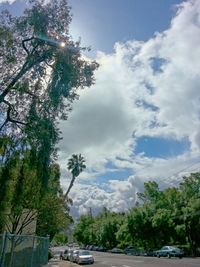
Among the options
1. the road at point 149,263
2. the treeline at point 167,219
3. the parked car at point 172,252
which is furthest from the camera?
the treeline at point 167,219

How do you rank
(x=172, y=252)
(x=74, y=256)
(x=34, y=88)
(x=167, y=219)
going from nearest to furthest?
(x=34, y=88)
(x=74, y=256)
(x=172, y=252)
(x=167, y=219)

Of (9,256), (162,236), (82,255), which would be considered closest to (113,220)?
(162,236)

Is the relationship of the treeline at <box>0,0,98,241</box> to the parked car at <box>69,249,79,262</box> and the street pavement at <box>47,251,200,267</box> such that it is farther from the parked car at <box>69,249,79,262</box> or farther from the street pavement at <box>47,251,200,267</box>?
the parked car at <box>69,249,79,262</box>

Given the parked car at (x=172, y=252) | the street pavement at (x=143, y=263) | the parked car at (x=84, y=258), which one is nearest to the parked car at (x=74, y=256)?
the parked car at (x=84, y=258)

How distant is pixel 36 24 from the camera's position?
16.4 m

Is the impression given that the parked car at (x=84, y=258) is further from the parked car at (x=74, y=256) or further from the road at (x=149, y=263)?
the parked car at (x=74, y=256)

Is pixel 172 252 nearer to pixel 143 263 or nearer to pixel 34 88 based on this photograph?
pixel 143 263

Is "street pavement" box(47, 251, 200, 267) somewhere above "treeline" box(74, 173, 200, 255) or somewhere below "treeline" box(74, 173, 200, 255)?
below

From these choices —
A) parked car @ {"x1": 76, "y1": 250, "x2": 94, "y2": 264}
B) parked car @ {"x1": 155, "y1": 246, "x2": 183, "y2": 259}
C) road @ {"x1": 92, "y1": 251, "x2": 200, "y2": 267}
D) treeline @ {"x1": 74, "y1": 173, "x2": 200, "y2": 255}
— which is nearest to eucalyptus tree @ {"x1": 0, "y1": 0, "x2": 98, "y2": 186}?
road @ {"x1": 92, "y1": 251, "x2": 200, "y2": 267}

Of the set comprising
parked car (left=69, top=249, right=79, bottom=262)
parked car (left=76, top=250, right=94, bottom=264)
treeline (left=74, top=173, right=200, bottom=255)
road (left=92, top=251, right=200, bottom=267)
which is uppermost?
treeline (left=74, top=173, right=200, bottom=255)

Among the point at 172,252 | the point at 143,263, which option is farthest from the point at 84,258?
the point at 172,252

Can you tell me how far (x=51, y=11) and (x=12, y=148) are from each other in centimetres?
559

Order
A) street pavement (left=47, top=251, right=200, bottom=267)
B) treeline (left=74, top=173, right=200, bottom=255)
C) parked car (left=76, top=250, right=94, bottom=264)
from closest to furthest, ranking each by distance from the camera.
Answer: street pavement (left=47, top=251, right=200, bottom=267)
parked car (left=76, top=250, right=94, bottom=264)
treeline (left=74, top=173, right=200, bottom=255)

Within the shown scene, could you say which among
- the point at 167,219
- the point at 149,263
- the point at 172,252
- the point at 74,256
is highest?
the point at 167,219
